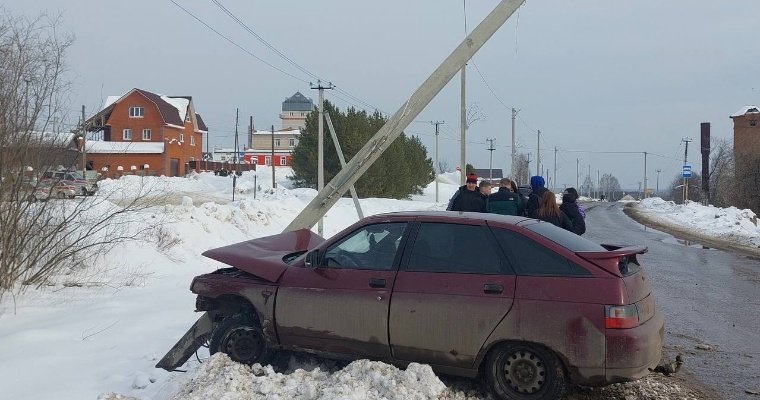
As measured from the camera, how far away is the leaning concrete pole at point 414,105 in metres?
10.7

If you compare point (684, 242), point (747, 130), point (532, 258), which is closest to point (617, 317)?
point (532, 258)

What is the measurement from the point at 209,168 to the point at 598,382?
241 feet

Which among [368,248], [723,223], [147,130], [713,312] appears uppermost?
[147,130]

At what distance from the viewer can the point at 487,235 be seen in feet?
18.4

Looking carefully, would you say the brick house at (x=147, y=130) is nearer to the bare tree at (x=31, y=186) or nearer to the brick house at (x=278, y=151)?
the brick house at (x=278, y=151)

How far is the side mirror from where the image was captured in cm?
593

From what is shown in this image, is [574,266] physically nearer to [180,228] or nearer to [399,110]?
[399,110]

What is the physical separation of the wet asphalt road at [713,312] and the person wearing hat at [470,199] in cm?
302

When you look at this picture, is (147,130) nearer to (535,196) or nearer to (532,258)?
(535,196)

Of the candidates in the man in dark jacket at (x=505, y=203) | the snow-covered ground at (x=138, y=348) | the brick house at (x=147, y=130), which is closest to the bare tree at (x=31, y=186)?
the snow-covered ground at (x=138, y=348)

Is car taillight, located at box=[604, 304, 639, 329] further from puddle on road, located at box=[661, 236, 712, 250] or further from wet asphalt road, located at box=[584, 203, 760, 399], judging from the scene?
puddle on road, located at box=[661, 236, 712, 250]

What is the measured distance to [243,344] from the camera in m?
6.01

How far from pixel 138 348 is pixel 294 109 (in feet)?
349

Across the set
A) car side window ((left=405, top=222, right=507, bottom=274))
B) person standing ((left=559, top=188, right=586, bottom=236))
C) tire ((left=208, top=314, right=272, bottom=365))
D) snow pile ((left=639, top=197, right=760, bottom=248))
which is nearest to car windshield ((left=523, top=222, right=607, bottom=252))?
car side window ((left=405, top=222, right=507, bottom=274))
